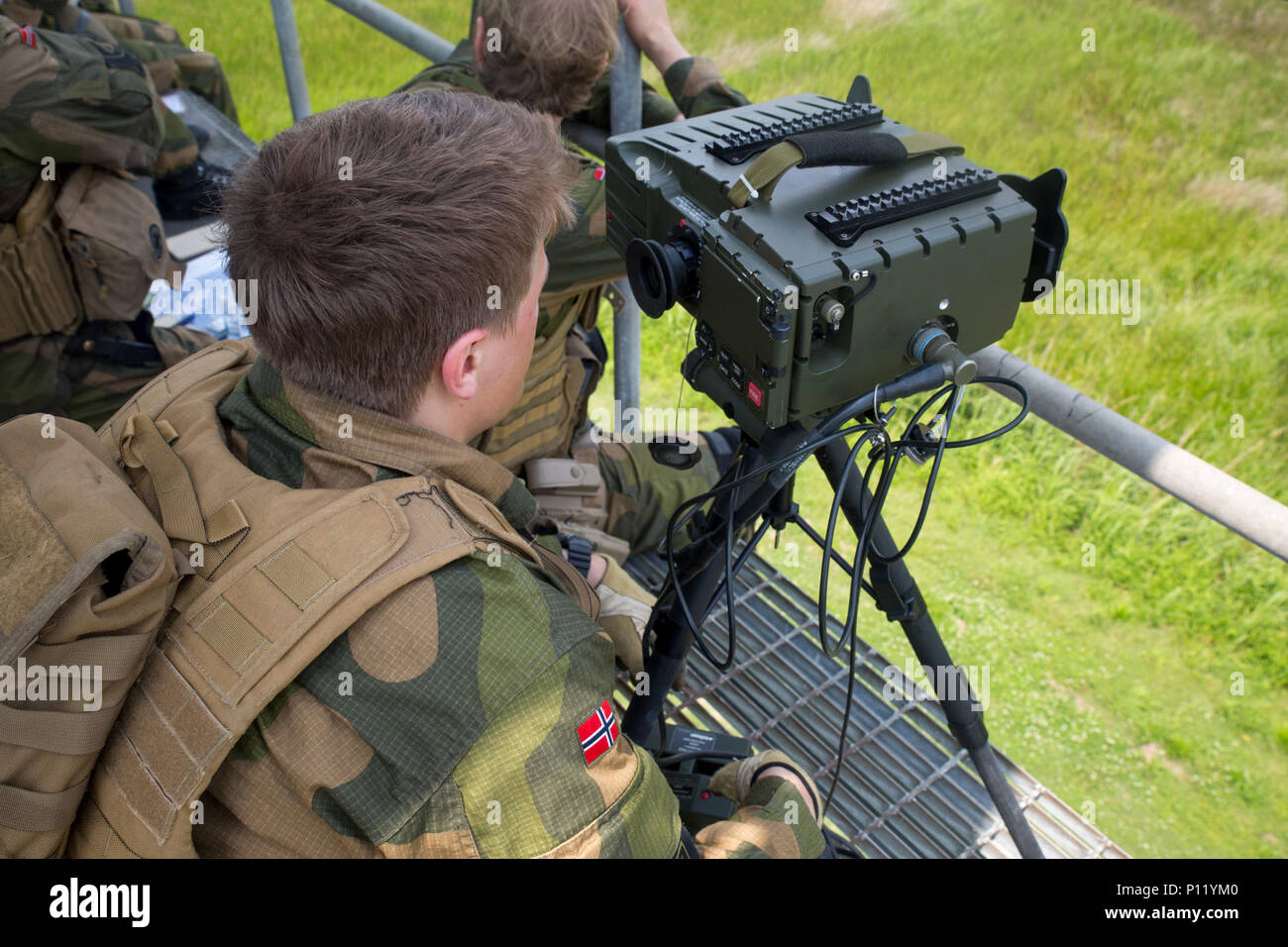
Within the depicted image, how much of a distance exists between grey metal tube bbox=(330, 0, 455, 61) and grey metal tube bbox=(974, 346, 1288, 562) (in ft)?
6.37

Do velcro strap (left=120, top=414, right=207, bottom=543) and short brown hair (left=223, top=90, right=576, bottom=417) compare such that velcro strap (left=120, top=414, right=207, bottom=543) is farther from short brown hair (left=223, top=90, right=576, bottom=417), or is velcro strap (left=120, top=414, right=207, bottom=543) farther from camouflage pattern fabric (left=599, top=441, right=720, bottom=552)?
camouflage pattern fabric (left=599, top=441, right=720, bottom=552)

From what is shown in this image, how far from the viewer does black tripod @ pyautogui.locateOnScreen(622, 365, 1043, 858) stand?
1.70 metres

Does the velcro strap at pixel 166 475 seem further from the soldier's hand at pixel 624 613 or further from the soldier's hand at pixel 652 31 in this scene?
the soldier's hand at pixel 652 31

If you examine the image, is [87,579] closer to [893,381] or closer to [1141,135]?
[893,381]

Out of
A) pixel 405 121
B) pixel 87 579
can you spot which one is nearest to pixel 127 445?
pixel 87 579

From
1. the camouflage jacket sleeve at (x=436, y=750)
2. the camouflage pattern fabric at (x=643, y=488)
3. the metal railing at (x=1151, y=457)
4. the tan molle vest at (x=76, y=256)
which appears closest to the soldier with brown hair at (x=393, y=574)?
the camouflage jacket sleeve at (x=436, y=750)

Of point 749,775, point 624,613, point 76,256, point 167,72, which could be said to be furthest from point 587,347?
point 167,72

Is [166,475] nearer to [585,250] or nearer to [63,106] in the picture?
[585,250]

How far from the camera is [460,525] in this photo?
145 cm

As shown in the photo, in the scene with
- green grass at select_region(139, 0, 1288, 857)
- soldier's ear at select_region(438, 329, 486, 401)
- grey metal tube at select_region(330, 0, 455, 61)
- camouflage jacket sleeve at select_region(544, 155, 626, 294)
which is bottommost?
green grass at select_region(139, 0, 1288, 857)

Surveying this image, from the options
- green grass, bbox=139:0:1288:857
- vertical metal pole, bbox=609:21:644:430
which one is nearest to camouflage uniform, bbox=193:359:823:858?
vertical metal pole, bbox=609:21:644:430

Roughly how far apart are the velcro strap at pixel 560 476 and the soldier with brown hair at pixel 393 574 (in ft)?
3.58
